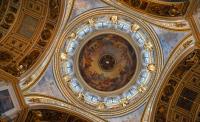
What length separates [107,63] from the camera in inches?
787

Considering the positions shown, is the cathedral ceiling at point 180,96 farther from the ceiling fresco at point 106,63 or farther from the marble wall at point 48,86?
the marble wall at point 48,86

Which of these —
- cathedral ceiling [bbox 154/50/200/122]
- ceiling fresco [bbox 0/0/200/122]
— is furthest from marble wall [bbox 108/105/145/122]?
cathedral ceiling [bbox 154/50/200/122]

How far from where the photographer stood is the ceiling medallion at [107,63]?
62.1ft

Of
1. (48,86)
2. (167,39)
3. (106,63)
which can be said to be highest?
(106,63)

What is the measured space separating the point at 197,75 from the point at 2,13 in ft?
29.0

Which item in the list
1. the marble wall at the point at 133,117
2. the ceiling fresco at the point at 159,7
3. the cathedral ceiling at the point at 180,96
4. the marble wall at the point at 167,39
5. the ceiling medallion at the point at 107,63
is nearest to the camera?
the ceiling fresco at the point at 159,7

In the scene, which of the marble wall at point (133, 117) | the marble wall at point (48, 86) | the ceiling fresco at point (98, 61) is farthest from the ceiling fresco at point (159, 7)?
the marble wall at point (48, 86)

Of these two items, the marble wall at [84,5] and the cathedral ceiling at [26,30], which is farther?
the marble wall at [84,5]

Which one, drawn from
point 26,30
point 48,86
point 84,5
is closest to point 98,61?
point 48,86

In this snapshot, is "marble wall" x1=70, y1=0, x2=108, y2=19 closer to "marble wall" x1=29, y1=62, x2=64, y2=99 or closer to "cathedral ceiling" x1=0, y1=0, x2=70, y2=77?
"cathedral ceiling" x1=0, y1=0, x2=70, y2=77

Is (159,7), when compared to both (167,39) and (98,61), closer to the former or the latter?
(167,39)

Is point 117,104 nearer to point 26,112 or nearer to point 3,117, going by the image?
point 26,112

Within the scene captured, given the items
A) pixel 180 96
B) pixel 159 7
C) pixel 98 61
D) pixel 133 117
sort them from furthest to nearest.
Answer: pixel 98 61
pixel 133 117
pixel 180 96
pixel 159 7

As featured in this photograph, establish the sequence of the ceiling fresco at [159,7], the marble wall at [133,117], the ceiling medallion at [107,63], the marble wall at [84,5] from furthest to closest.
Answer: the ceiling medallion at [107,63], the marble wall at [133,117], the marble wall at [84,5], the ceiling fresco at [159,7]
